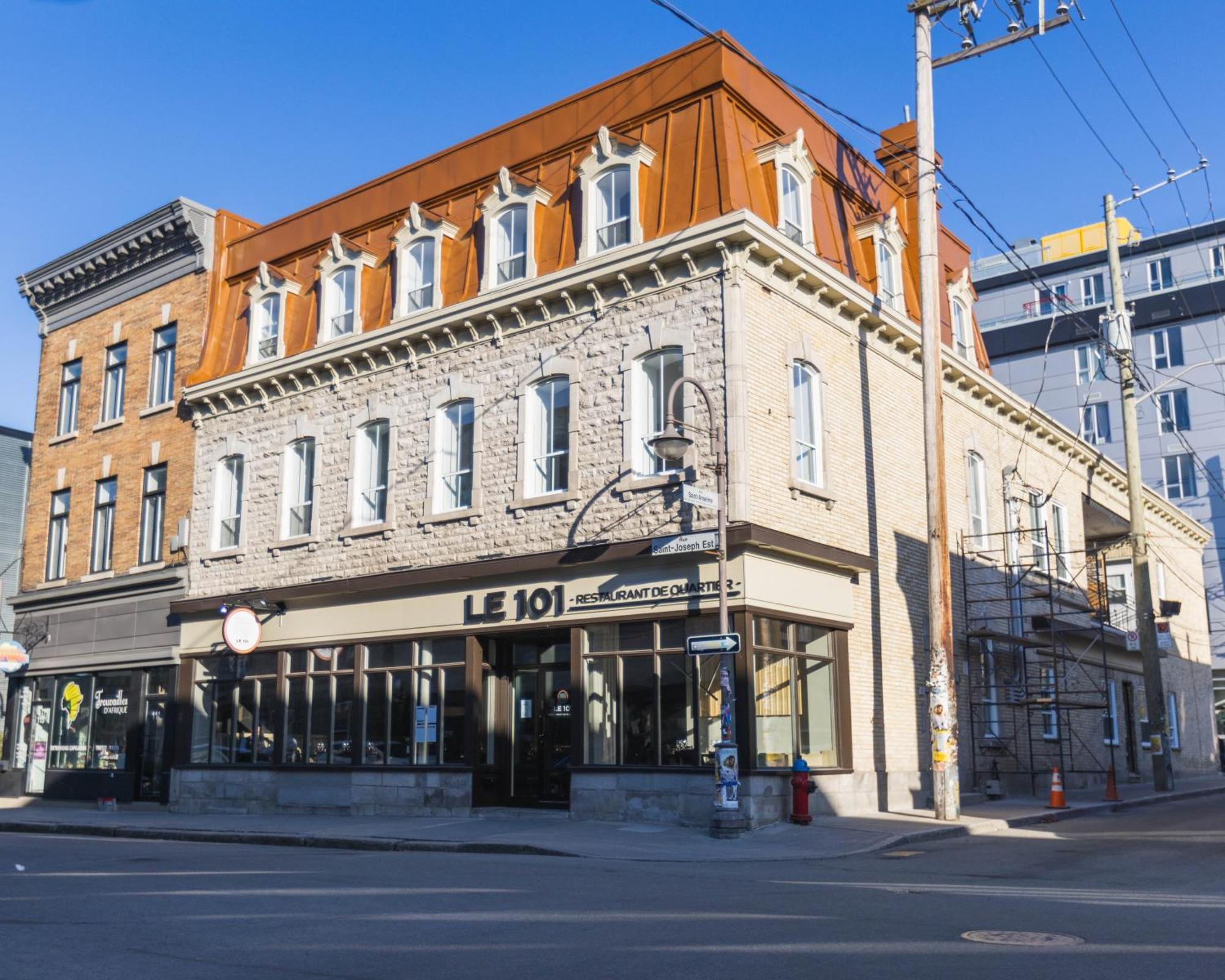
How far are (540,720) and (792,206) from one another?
970cm

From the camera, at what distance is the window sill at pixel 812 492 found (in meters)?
18.7

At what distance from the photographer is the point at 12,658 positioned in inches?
1120

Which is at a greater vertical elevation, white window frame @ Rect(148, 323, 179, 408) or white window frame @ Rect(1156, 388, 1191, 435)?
white window frame @ Rect(1156, 388, 1191, 435)

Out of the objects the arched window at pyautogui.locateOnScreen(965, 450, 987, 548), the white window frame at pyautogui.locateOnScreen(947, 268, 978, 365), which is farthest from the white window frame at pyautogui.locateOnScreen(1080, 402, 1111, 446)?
the arched window at pyautogui.locateOnScreen(965, 450, 987, 548)

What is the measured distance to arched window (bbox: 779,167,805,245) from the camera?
777 inches

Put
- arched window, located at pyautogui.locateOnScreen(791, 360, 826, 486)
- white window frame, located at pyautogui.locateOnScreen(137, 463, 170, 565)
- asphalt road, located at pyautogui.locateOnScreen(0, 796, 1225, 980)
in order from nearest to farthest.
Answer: asphalt road, located at pyautogui.locateOnScreen(0, 796, 1225, 980) → arched window, located at pyautogui.locateOnScreen(791, 360, 826, 486) → white window frame, located at pyautogui.locateOnScreen(137, 463, 170, 565)

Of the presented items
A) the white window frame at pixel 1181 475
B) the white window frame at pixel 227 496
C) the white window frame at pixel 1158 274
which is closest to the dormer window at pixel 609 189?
the white window frame at pixel 227 496

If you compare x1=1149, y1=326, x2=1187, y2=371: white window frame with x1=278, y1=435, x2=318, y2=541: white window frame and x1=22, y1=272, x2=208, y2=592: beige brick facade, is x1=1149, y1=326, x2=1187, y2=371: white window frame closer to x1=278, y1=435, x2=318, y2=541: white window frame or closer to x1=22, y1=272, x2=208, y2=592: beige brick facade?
x1=278, y1=435, x2=318, y2=541: white window frame

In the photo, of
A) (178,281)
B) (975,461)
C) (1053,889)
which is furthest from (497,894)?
(178,281)

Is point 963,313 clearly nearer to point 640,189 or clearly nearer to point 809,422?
point 809,422

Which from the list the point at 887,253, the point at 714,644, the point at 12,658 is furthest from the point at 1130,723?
the point at 12,658

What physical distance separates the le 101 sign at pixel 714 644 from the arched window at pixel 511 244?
26.6ft

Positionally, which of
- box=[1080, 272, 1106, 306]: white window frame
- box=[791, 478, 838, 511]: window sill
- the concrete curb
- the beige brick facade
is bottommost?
the concrete curb

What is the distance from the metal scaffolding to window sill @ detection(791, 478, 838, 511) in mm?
5470
